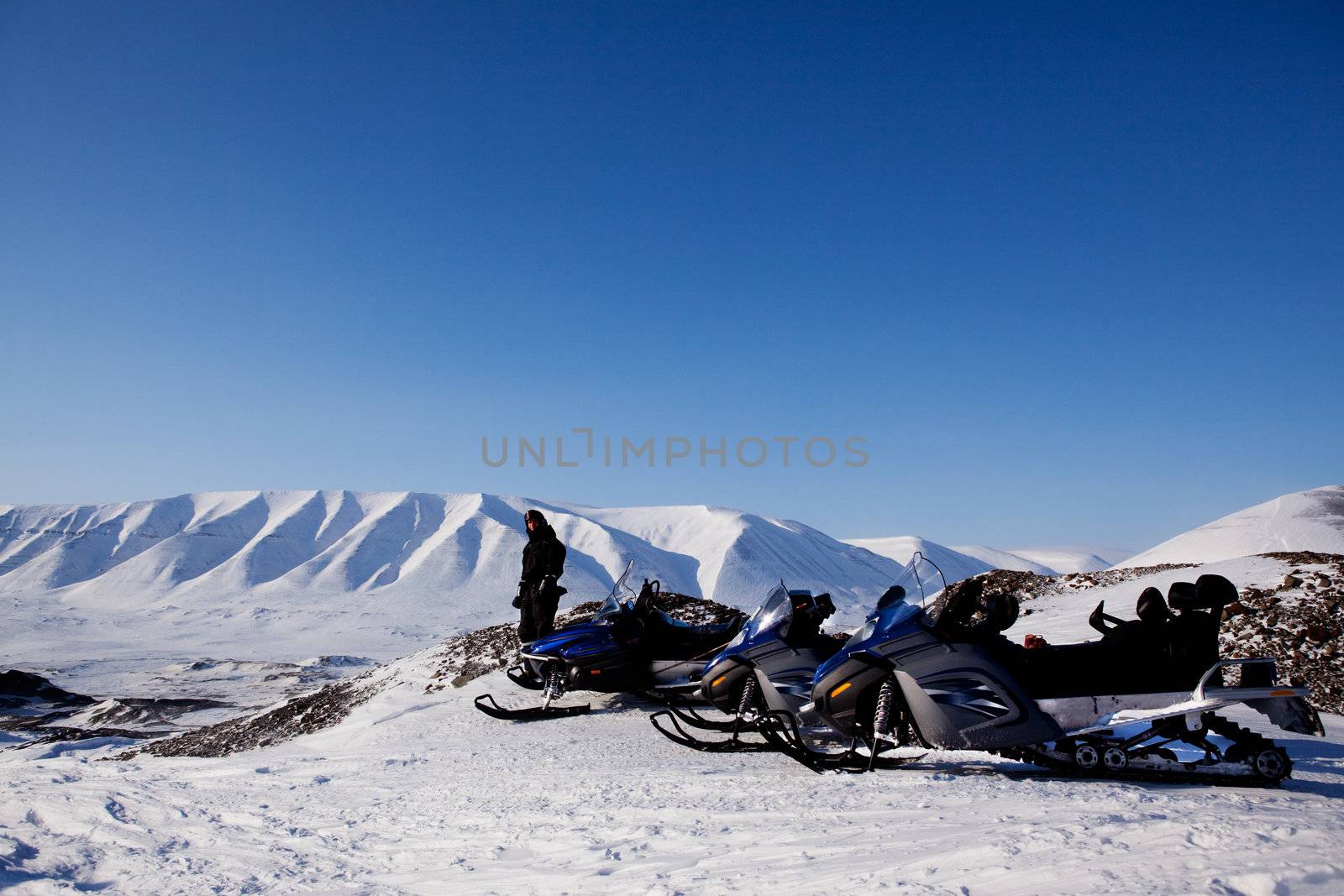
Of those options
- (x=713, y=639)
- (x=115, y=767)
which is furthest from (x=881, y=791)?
(x=115, y=767)

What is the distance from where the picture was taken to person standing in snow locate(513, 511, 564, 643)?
10.1 metres

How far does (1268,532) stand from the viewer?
119ft

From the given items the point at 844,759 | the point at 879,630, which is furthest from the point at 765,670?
the point at 879,630

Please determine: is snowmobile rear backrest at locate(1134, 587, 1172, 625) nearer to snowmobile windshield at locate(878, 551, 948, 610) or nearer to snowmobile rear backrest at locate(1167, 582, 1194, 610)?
snowmobile rear backrest at locate(1167, 582, 1194, 610)

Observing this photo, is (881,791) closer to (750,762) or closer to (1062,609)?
(750,762)

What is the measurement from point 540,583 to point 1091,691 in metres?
6.88

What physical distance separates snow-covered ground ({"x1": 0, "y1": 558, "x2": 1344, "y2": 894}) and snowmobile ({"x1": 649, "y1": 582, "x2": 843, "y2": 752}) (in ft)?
1.51

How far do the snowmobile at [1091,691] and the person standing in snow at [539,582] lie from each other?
5.44 m

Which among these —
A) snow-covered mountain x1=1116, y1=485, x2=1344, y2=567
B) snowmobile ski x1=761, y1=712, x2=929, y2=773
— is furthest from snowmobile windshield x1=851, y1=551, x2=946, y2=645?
snow-covered mountain x1=1116, y1=485, x2=1344, y2=567

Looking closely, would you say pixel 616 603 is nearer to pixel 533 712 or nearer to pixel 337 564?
pixel 533 712

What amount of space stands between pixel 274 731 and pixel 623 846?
9.98m

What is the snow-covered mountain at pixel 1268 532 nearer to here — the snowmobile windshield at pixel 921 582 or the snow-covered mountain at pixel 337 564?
the snow-covered mountain at pixel 337 564

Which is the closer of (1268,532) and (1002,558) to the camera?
(1268,532)

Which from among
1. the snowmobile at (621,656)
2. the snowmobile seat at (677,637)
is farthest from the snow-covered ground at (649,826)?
the snowmobile seat at (677,637)
